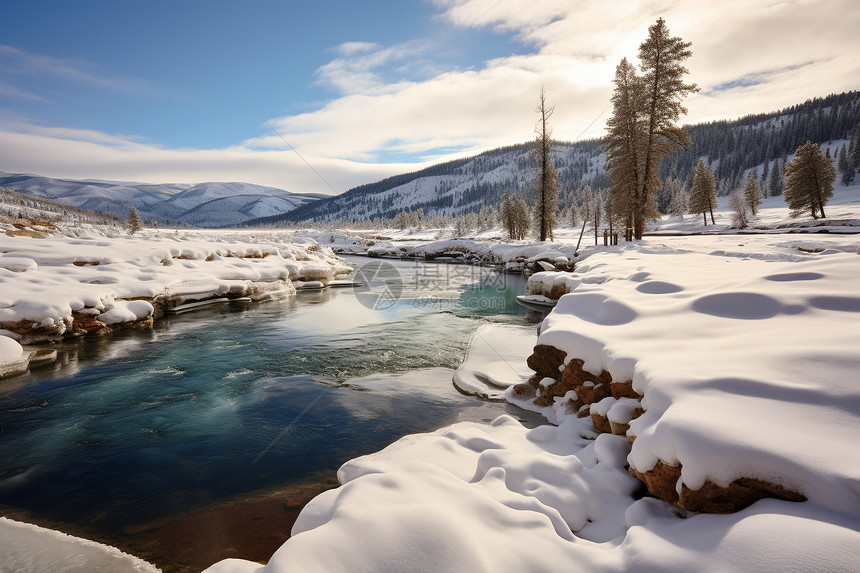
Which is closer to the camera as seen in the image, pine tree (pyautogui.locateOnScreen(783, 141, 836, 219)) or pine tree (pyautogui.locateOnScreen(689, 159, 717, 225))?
pine tree (pyautogui.locateOnScreen(783, 141, 836, 219))

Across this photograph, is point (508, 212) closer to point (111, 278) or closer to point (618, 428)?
point (111, 278)

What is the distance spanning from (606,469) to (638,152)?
24.6 meters

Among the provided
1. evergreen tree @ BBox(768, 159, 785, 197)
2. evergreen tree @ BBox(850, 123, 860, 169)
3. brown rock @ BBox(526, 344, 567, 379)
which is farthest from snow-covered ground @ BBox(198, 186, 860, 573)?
evergreen tree @ BBox(768, 159, 785, 197)

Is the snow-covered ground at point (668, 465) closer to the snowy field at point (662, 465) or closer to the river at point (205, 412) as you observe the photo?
the snowy field at point (662, 465)

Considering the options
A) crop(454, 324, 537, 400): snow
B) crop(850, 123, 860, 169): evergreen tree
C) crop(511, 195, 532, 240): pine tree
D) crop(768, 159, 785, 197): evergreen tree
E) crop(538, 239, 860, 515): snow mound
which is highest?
crop(850, 123, 860, 169): evergreen tree

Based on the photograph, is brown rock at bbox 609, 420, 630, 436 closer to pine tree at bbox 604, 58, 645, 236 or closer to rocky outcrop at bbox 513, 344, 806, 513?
rocky outcrop at bbox 513, 344, 806, 513

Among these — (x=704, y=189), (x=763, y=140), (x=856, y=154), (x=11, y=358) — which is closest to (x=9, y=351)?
(x=11, y=358)

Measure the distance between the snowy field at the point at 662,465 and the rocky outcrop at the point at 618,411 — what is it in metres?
0.04

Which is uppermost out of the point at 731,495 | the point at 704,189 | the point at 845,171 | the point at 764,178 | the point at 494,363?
the point at 764,178

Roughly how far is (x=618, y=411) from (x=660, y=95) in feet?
80.9

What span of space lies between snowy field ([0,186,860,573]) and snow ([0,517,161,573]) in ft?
0.10

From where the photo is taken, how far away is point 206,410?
7.91m

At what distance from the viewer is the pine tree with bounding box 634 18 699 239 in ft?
70.8

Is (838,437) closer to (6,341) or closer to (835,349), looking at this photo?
(835,349)
